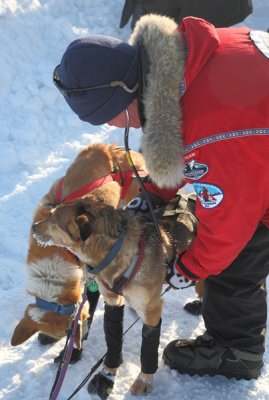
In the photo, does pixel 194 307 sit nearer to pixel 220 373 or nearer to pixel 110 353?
pixel 220 373

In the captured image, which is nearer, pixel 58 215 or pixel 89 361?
pixel 58 215

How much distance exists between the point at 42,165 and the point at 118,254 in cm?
396

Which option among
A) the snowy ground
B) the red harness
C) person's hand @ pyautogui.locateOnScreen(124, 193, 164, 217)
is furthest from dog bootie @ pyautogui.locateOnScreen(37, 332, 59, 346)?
person's hand @ pyautogui.locateOnScreen(124, 193, 164, 217)

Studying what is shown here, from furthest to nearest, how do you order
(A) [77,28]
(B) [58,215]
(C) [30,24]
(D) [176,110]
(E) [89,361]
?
(A) [77,28] → (C) [30,24] → (E) [89,361] → (B) [58,215] → (D) [176,110]

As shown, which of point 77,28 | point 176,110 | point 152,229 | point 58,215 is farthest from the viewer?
point 77,28

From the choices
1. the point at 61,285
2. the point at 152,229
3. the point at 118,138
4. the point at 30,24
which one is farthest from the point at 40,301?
the point at 30,24

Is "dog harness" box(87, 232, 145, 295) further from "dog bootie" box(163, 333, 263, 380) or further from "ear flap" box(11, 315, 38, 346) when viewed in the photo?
"dog bootie" box(163, 333, 263, 380)

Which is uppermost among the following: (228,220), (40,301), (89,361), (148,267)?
(228,220)

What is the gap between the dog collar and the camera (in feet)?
10.9

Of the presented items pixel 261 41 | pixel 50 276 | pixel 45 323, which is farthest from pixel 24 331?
pixel 261 41

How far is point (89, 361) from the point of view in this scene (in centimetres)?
373

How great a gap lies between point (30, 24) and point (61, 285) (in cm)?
680

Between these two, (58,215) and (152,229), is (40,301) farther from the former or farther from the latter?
(152,229)

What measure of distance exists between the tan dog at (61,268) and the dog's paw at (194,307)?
1.18m
